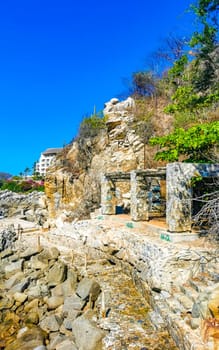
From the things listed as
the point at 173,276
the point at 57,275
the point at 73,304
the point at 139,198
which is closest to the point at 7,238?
the point at 57,275

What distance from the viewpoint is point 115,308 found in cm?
702

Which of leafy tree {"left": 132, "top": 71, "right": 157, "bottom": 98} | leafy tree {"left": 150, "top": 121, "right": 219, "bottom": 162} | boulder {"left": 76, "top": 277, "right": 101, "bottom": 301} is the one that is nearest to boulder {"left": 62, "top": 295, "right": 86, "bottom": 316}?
boulder {"left": 76, "top": 277, "right": 101, "bottom": 301}

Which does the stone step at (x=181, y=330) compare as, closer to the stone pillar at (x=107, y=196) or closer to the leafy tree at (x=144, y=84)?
the stone pillar at (x=107, y=196)

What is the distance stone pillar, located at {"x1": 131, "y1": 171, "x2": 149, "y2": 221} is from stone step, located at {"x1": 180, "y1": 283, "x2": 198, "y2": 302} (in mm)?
4686

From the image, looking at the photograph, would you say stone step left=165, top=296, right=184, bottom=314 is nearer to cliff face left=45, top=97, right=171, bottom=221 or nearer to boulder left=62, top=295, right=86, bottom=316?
boulder left=62, top=295, right=86, bottom=316

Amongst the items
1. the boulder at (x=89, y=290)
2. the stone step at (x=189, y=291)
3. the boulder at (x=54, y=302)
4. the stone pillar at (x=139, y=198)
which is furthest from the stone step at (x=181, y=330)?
the stone pillar at (x=139, y=198)

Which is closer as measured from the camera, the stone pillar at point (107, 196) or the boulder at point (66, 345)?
the boulder at point (66, 345)

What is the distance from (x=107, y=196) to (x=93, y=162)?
5.50 meters

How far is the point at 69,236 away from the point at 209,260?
25.3 ft

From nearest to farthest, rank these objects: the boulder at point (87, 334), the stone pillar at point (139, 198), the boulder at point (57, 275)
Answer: the boulder at point (87, 334) → the boulder at point (57, 275) → the stone pillar at point (139, 198)

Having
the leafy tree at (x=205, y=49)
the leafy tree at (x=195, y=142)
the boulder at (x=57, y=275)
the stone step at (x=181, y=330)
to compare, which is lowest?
the boulder at (x=57, y=275)

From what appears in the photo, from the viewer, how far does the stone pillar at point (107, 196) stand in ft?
45.1

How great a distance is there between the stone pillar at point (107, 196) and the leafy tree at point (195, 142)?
489cm

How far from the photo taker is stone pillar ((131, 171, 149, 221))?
36.5 ft
